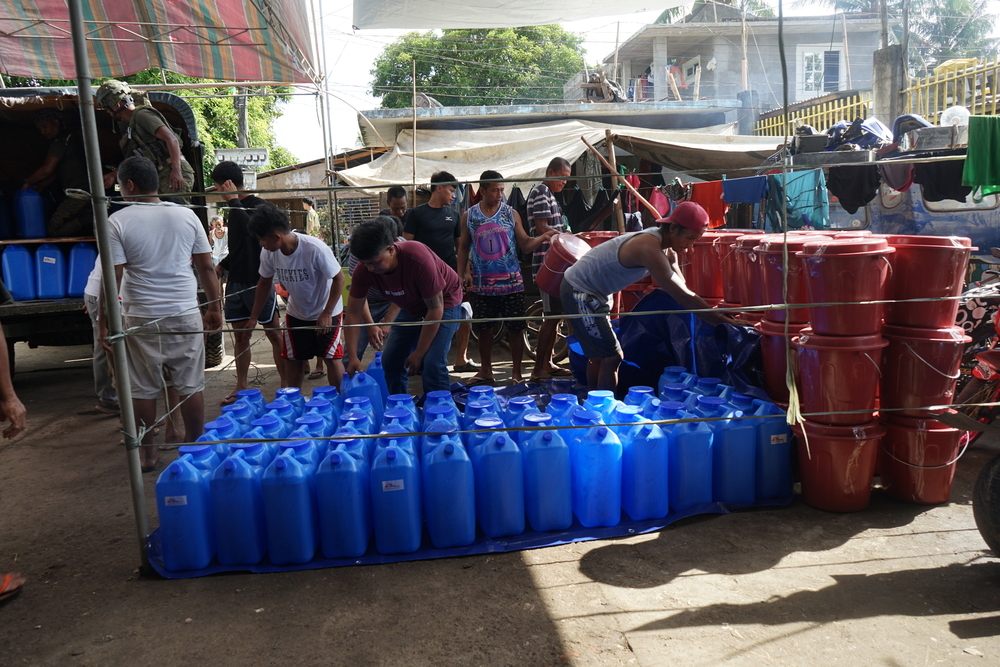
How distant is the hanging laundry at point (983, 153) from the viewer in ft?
14.8

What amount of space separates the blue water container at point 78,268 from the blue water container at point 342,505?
478cm

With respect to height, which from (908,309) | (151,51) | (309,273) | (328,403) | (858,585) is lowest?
(858,585)

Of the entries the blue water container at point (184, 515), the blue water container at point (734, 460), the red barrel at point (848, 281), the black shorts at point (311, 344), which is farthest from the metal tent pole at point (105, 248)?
the red barrel at point (848, 281)

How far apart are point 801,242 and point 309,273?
313 centimetres

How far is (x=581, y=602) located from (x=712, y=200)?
605 cm

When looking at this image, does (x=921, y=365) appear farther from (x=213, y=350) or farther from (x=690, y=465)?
(x=213, y=350)

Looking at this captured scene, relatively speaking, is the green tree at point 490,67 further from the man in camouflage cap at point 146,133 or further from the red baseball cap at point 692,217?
the red baseball cap at point 692,217

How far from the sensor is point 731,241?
4.61m

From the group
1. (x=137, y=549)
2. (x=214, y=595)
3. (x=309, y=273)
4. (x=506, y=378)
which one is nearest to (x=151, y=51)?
(x=309, y=273)

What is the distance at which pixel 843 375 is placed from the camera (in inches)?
132

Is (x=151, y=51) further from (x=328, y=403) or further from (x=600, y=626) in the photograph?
(x=600, y=626)

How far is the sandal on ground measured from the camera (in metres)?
2.94

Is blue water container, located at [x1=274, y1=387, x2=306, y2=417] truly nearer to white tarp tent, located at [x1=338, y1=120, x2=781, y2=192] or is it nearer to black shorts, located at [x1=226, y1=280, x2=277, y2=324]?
black shorts, located at [x1=226, y1=280, x2=277, y2=324]

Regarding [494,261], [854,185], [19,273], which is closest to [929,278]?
[854,185]
